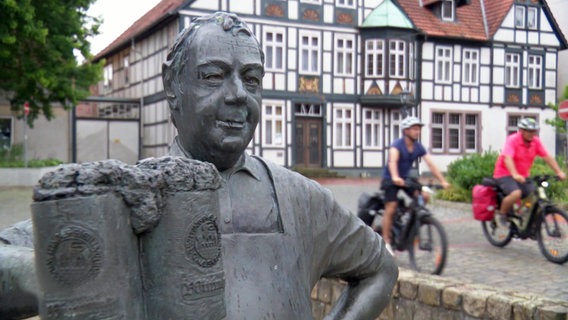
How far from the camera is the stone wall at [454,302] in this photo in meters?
4.11

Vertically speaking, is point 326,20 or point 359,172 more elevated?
point 326,20

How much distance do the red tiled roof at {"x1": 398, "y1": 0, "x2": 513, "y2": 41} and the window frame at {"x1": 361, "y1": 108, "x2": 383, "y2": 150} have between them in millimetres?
4132

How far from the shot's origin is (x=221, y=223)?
61.6 inches

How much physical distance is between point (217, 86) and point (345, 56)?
25.3 m

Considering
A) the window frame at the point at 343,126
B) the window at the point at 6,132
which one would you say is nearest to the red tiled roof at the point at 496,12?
the window frame at the point at 343,126

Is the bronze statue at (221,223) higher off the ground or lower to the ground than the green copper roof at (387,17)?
lower

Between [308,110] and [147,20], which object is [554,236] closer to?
[308,110]

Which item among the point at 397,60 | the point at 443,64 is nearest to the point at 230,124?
the point at 397,60

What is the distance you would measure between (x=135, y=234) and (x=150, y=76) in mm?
26363

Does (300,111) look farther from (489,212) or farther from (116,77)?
(489,212)

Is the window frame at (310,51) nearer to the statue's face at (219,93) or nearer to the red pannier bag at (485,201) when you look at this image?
the red pannier bag at (485,201)

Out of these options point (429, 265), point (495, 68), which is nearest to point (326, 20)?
point (495, 68)

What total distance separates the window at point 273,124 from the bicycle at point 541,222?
16670 millimetres

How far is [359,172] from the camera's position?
86.5ft
